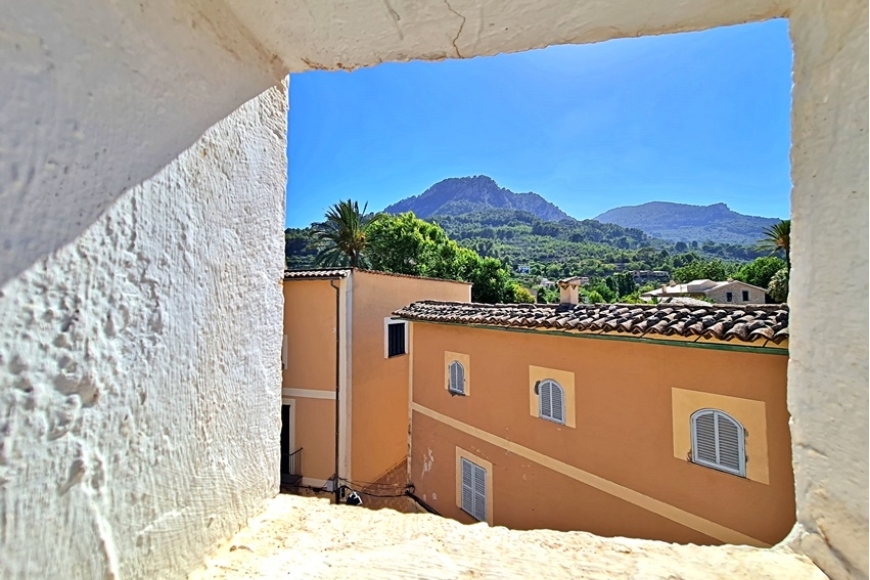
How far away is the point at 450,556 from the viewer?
1.05 m

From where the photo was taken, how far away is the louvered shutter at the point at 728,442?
4289 millimetres

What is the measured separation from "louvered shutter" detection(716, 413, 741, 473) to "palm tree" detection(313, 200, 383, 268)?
1865cm

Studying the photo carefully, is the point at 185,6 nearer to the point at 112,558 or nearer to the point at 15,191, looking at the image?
the point at 15,191

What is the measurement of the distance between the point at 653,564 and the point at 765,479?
4485 millimetres

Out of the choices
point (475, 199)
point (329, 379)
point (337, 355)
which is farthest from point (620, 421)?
point (475, 199)

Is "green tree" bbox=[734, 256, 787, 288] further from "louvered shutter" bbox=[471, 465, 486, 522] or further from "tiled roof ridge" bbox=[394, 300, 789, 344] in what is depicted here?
"louvered shutter" bbox=[471, 465, 486, 522]

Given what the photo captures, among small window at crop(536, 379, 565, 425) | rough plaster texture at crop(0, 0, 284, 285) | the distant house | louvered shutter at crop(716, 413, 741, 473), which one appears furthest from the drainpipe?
the distant house

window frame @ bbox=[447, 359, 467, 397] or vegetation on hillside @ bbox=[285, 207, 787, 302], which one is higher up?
vegetation on hillside @ bbox=[285, 207, 787, 302]

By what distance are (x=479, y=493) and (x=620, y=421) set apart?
3.26 metres

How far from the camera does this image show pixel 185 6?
95 centimetres

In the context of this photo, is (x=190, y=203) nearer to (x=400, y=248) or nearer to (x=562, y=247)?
(x=400, y=248)

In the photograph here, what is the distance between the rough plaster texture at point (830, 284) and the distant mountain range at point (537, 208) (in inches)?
5991

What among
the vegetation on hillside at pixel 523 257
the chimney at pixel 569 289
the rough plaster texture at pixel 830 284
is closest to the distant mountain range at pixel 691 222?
the vegetation on hillside at pixel 523 257

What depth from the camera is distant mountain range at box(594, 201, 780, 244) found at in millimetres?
128712
